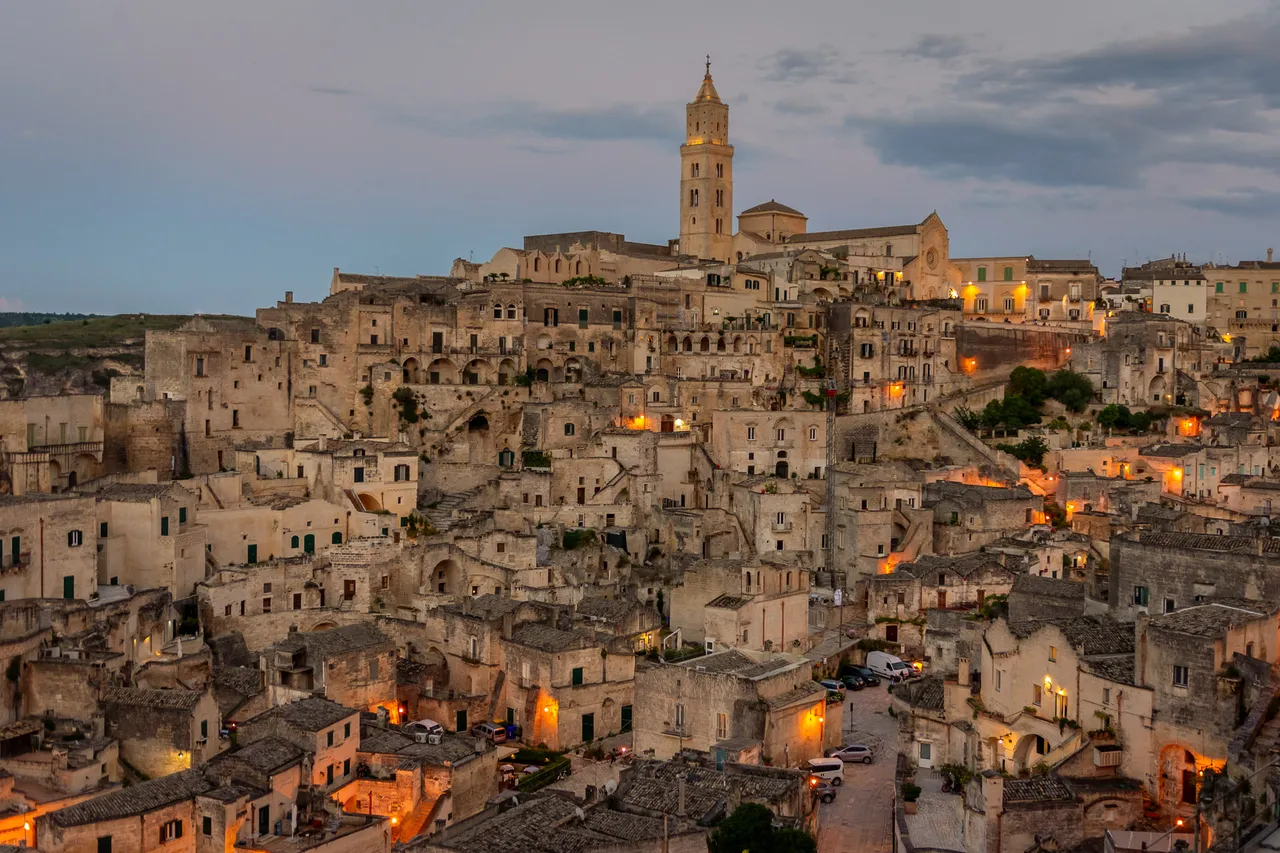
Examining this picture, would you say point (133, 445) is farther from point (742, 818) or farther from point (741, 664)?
point (742, 818)

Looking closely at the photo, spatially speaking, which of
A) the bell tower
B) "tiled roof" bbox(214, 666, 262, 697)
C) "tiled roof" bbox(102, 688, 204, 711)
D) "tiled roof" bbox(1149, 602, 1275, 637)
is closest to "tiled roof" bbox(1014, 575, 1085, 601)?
"tiled roof" bbox(1149, 602, 1275, 637)

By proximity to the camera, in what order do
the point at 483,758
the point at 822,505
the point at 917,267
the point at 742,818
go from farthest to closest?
1. the point at 917,267
2. the point at 822,505
3. the point at 483,758
4. the point at 742,818

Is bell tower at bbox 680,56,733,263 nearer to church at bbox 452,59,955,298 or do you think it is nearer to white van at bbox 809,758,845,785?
church at bbox 452,59,955,298

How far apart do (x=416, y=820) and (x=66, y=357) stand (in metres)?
64.2

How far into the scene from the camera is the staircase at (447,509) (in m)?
45.3

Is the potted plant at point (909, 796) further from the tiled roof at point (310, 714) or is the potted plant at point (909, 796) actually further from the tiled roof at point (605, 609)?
the tiled roof at point (605, 609)

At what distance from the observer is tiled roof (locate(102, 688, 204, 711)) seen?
29.6 m

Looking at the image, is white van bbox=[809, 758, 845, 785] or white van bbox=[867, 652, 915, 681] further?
white van bbox=[867, 652, 915, 681]

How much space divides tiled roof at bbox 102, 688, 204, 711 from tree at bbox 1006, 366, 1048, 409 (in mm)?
40470

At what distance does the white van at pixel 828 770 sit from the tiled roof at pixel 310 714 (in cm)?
1019

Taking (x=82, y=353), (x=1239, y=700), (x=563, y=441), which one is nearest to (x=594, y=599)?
(x=563, y=441)

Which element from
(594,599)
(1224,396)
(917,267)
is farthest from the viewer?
(917,267)

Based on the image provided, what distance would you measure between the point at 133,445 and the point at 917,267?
41.2m

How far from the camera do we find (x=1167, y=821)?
24984mm
